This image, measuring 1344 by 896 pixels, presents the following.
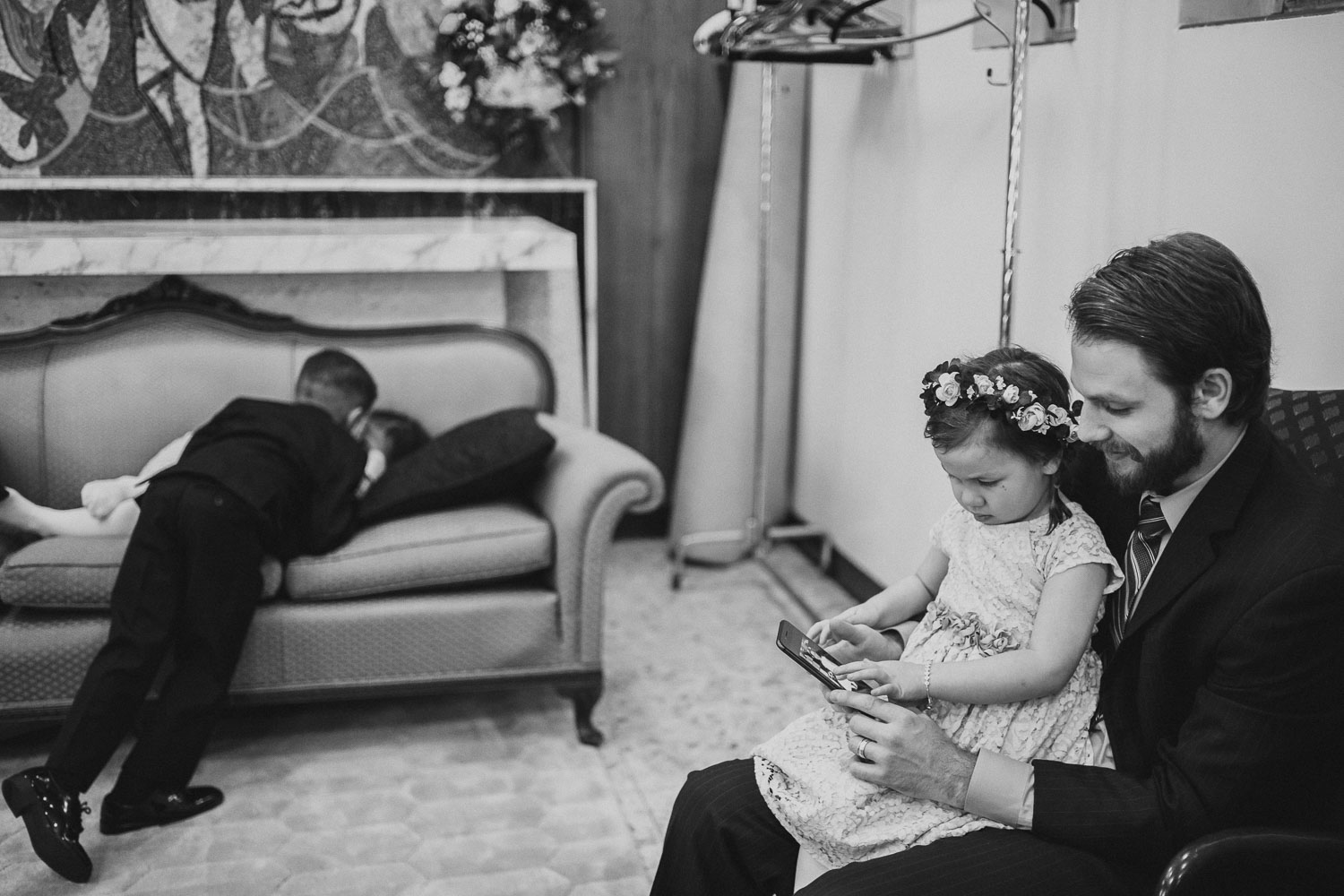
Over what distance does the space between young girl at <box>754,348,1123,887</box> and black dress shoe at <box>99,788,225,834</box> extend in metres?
1.50

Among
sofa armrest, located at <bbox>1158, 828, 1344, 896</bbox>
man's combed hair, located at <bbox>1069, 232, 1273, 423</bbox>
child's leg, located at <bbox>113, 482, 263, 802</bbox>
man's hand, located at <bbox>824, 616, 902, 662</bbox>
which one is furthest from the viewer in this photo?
child's leg, located at <bbox>113, 482, 263, 802</bbox>

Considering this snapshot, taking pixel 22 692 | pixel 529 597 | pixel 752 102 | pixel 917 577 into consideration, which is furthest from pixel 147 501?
pixel 752 102

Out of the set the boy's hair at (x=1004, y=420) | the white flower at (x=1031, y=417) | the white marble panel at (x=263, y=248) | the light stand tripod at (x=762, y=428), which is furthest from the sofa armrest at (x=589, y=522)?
the white flower at (x=1031, y=417)

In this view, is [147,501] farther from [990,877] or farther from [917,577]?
[990,877]

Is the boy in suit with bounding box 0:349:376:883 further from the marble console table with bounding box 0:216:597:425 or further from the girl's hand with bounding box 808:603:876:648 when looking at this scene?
the girl's hand with bounding box 808:603:876:648

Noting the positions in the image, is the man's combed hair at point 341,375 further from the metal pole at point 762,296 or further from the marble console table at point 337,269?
the metal pole at point 762,296

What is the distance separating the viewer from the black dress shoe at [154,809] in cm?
246

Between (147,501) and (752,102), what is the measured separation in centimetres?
249

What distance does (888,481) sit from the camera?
11.6 ft

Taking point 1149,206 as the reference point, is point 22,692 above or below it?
below

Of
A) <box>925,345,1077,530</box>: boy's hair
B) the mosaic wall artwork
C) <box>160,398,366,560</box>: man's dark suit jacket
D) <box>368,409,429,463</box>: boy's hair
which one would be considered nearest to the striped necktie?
<box>925,345,1077,530</box>: boy's hair

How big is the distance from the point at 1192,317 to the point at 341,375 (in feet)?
7.67

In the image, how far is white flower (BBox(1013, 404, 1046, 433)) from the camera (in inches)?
59.1

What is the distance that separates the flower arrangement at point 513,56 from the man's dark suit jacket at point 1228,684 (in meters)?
3.01
